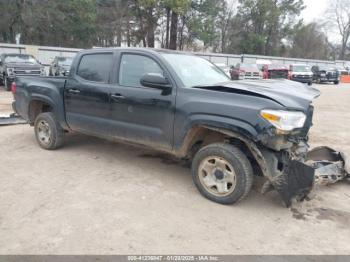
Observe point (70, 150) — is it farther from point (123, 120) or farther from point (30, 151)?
point (123, 120)

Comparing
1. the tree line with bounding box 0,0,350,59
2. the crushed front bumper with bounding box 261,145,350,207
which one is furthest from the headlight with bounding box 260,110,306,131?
the tree line with bounding box 0,0,350,59

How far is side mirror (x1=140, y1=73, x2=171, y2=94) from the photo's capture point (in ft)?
12.6

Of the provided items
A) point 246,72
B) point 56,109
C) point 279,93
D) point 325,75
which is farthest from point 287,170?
point 325,75

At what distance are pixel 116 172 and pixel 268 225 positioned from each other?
2322 mm

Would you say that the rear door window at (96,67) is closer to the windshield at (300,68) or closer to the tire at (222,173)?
the tire at (222,173)

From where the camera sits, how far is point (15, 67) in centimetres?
1527

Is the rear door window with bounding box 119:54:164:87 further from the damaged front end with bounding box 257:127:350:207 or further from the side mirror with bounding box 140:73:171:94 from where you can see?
the damaged front end with bounding box 257:127:350:207

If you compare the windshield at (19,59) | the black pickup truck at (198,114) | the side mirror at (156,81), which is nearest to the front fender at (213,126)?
the black pickup truck at (198,114)

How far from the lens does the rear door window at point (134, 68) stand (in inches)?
169

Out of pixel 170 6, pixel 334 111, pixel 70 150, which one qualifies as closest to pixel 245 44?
pixel 170 6

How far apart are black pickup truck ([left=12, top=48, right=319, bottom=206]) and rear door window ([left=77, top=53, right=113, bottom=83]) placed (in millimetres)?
16

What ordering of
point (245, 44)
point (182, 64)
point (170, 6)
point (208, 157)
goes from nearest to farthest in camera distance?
point (208, 157) < point (182, 64) < point (170, 6) < point (245, 44)

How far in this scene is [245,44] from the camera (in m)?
48.5

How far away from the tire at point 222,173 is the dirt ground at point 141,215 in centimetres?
14
